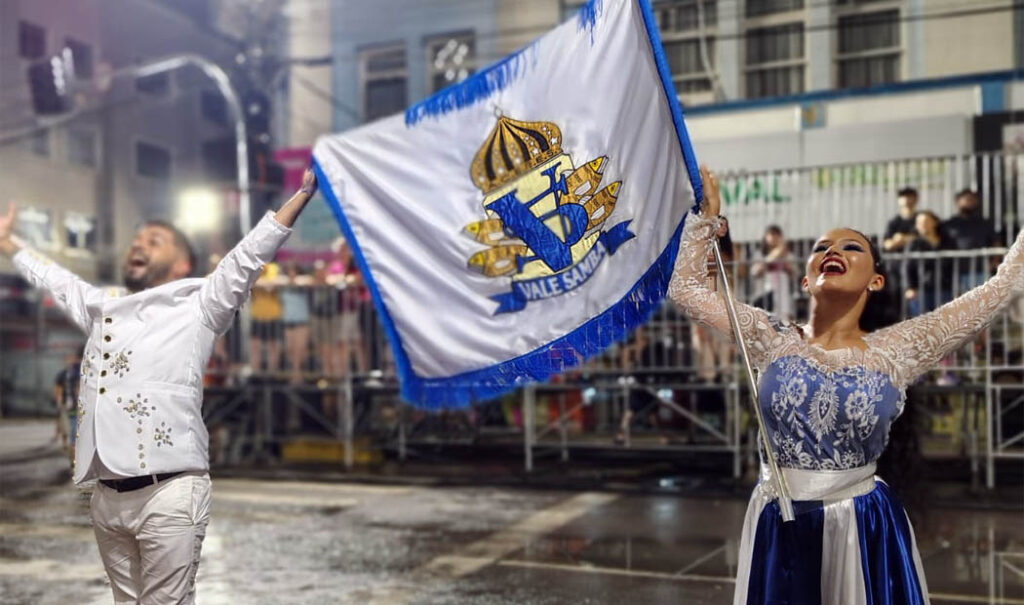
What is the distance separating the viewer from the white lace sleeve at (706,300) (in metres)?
3.54

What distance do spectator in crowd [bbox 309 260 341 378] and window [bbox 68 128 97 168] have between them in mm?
18334

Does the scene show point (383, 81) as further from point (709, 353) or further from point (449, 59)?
point (709, 353)

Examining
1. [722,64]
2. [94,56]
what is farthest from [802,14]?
[94,56]

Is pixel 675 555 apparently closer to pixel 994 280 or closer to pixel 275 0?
pixel 994 280

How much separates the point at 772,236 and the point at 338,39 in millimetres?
12243

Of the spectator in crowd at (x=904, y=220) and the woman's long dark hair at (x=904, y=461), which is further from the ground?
the spectator in crowd at (x=904, y=220)

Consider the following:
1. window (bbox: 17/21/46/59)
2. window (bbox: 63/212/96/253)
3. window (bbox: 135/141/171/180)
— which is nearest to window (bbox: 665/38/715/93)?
window (bbox: 17/21/46/59)

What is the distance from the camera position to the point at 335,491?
1063cm

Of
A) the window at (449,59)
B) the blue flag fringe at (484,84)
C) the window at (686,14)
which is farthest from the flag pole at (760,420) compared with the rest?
the window at (449,59)

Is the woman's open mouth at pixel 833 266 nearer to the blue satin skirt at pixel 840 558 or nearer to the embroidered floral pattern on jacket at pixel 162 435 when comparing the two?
the blue satin skirt at pixel 840 558

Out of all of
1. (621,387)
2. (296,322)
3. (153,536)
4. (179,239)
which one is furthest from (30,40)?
(153,536)

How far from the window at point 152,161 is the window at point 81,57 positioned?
3.99m

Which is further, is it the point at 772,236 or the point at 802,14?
the point at 802,14

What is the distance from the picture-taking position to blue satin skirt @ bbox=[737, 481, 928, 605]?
3.27 meters
